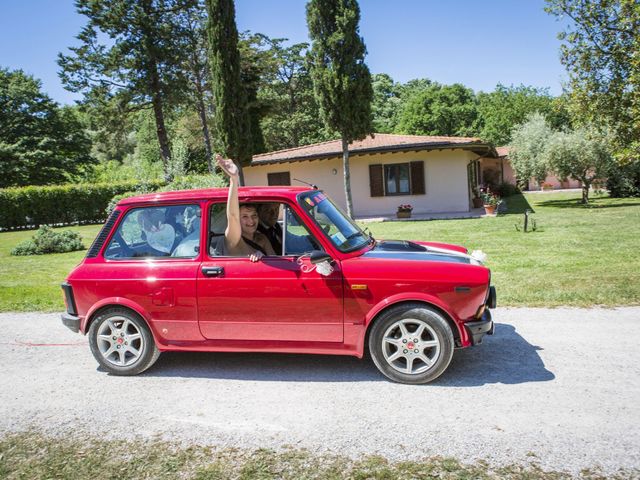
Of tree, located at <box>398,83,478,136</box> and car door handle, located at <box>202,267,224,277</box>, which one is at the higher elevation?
tree, located at <box>398,83,478,136</box>

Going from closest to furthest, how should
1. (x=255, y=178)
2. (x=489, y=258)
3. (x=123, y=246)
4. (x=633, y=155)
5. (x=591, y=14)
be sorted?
(x=123, y=246) → (x=489, y=258) → (x=633, y=155) → (x=591, y=14) → (x=255, y=178)

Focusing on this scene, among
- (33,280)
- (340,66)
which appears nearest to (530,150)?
(340,66)

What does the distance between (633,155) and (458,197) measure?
7.47 metres

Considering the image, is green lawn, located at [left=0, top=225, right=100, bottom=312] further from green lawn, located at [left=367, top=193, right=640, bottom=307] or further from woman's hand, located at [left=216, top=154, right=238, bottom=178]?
green lawn, located at [left=367, top=193, right=640, bottom=307]

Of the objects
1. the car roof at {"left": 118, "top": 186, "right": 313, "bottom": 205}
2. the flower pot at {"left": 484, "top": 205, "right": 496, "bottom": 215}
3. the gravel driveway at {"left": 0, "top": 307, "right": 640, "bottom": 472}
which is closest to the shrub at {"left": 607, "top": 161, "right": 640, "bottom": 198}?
the flower pot at {"left": 484, "top": 205, "right": 496, "bottom": 215}

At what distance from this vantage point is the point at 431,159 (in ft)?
77.0

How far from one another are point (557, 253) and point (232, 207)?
27.7ft

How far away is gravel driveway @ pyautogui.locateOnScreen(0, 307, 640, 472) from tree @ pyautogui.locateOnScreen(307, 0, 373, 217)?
16262 mm

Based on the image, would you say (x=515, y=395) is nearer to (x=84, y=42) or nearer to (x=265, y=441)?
(x=265, y=441)

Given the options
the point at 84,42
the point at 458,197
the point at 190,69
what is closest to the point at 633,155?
the point at 458,197

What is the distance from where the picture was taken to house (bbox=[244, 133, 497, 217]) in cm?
2312

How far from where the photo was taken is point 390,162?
79.8 ft

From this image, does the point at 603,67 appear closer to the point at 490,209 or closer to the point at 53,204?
the point at 490,209

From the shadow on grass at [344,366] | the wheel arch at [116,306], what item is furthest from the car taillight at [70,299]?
the shadow on grass at [344,366]
